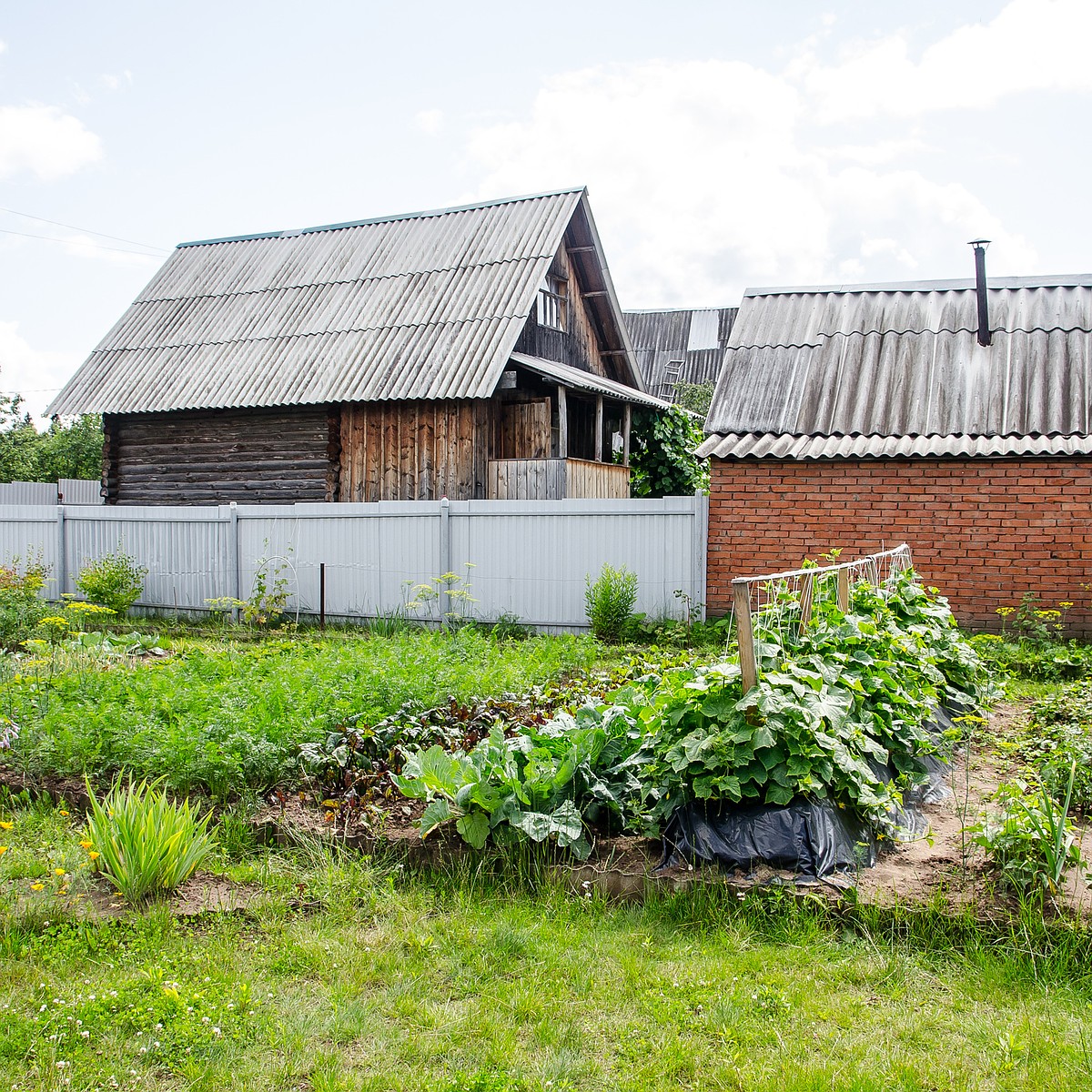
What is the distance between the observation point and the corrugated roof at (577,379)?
15297mm

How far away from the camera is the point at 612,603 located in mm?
10484

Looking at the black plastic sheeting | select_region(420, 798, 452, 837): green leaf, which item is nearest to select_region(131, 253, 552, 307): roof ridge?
select_region(420, 798, 452, 837): green leaf

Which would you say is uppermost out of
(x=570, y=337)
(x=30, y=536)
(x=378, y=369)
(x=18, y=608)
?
(x=570, y=337)

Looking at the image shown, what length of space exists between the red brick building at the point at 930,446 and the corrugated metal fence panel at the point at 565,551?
17.5 inches

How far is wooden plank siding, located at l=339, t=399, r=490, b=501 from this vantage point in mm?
15562

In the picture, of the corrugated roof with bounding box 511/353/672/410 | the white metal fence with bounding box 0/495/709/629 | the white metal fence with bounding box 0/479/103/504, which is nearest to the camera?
the white metal fence with bounding box 0/495/709/629

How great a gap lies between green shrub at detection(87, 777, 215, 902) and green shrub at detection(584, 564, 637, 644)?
21.8 ft

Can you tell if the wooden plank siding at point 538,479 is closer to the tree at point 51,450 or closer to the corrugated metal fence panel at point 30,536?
the corrugated metal fence panel at point 30,536

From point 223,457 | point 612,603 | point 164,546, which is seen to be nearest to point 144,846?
point 612,603

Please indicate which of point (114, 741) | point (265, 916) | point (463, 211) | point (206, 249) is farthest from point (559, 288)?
point (265, 916)

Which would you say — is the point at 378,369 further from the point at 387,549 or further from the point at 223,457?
the point at 387,549

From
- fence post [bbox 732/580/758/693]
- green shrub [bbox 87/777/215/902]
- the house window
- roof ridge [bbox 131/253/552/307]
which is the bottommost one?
Result: green shrub [bbox 87/777/215/902]

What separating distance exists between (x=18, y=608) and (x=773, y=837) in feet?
30.3

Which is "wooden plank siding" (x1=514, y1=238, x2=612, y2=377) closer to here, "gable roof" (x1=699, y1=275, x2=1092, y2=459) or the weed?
"gable roof" (x1=699, y1=275, x2=1092, y2=459)
